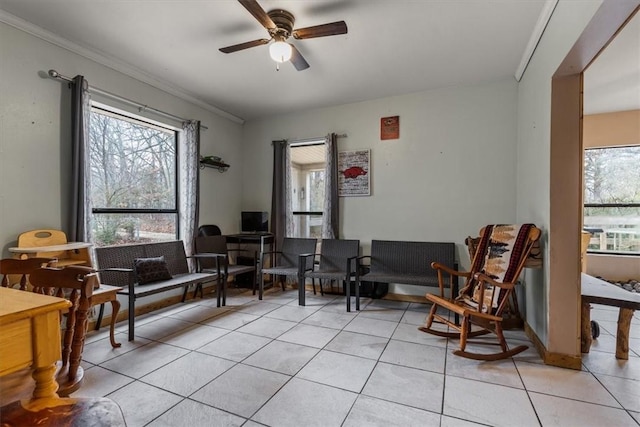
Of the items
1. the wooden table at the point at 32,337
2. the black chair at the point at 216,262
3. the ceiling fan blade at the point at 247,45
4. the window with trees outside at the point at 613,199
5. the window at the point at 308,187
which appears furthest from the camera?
the window at the point at 308,187

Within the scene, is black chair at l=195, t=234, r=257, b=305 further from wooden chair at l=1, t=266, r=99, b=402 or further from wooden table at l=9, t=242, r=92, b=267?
wooden chair at l=1, t=266, r=99, b=402

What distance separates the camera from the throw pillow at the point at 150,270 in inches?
121

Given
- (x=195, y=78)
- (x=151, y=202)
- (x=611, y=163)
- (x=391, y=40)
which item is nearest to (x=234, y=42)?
(x=195, y=78)

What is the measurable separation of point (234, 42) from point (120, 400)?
2.88 meters

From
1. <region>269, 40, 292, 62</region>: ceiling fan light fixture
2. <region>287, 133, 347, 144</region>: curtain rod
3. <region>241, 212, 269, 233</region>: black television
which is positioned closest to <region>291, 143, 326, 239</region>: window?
<region>287, 133, 347, 144</region>: curtain rod

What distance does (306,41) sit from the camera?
2.72m

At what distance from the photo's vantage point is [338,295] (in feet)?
13.7

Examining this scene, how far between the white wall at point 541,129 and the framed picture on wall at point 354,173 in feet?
5.87

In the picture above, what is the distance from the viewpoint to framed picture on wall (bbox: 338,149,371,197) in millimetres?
4176

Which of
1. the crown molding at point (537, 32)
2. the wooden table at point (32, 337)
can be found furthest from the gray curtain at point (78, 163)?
the crown molding at point (537, 32)

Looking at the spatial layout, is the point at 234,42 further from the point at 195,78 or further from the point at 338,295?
the point at 338,295

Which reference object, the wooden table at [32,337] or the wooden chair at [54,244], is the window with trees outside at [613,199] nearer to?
the wooden table at [32,337]

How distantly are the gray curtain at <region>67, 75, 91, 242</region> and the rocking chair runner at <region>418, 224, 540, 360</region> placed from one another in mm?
3251

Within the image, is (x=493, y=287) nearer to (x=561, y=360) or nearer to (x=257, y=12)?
(x=561, y=360)
